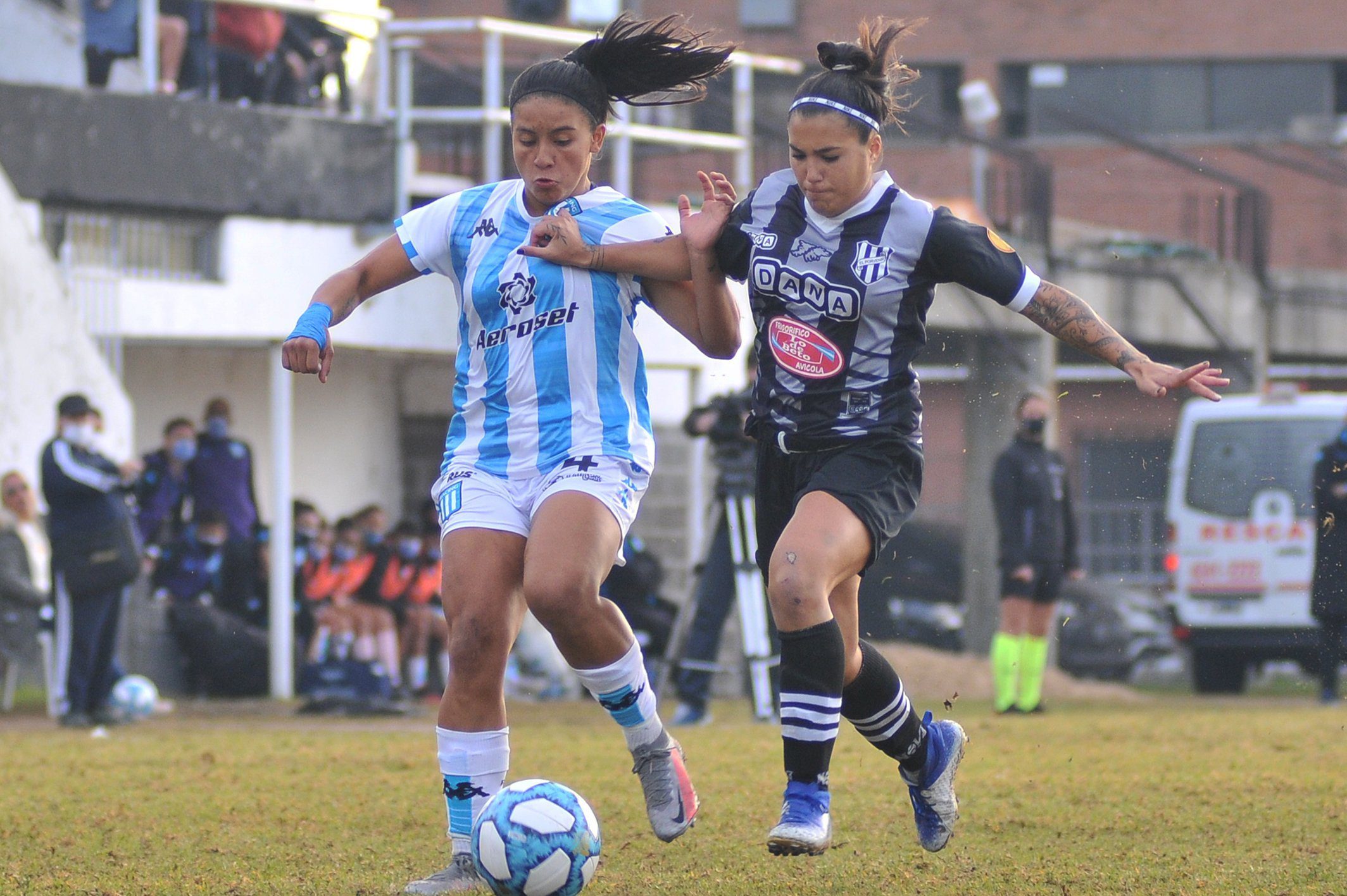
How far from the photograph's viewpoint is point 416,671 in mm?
14891

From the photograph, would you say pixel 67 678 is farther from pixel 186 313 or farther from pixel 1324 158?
pixel 1324 158

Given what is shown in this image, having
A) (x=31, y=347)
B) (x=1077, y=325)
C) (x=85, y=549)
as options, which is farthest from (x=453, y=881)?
(x=31, y=347)

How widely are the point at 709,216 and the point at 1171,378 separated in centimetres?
139

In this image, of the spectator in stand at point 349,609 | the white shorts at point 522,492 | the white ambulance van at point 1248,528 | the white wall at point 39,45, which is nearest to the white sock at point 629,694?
the white shorts at point 522,492

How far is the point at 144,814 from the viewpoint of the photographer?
7234 mm

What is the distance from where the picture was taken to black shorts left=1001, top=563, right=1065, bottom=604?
44.2 ft

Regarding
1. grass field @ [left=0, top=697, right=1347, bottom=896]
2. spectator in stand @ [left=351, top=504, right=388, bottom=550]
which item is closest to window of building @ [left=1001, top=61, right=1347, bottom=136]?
spectator in stand @ [left=351, top=504, right=388, bottom=550]

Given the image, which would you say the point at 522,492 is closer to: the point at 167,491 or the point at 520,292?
the point at 520,292

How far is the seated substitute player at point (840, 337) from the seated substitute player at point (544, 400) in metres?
0.14

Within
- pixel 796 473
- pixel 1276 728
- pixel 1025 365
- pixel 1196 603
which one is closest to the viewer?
pixel 796 473

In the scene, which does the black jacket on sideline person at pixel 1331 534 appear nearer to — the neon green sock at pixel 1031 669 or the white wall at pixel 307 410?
the neon green sock at pixel 1031 669

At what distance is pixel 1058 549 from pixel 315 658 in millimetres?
5294

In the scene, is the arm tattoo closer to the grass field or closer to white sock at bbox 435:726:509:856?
the grass field

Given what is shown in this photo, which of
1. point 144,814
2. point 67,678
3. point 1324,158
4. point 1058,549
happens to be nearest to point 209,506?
point 67,678
